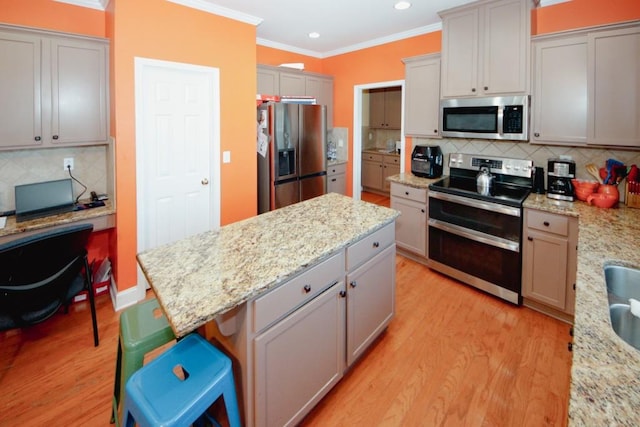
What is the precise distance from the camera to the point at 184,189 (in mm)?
3264

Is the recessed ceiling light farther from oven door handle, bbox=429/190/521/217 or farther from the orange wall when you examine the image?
the orange wall

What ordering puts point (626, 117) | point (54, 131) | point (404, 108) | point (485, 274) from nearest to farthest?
point (626, 117) → point (54, 131) → point (485, 274) → point (404, 108)

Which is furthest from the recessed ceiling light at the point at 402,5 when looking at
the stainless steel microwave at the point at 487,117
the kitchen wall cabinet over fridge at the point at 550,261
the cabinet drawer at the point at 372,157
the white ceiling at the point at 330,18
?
the cabinet drawer at the point at 372,157

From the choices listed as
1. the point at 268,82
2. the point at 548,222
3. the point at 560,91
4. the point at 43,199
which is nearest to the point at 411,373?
the point at 548,222

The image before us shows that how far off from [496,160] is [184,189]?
3.15 metres

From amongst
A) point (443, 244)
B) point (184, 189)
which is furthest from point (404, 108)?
point (184, 189)

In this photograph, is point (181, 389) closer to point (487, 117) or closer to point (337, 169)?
point (487, 117)

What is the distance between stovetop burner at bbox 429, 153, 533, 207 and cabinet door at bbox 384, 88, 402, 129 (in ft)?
10.2

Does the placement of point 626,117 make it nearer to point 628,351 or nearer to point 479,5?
point 479,5

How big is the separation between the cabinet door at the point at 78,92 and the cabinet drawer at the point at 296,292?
246 centimetres

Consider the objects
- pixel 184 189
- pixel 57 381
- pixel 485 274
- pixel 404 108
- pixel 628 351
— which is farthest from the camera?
pixel 404 108

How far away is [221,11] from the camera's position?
126 inches

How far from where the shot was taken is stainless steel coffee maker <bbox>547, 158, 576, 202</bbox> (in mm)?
2742

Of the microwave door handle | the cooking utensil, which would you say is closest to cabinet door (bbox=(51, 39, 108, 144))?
the microwave door handle
